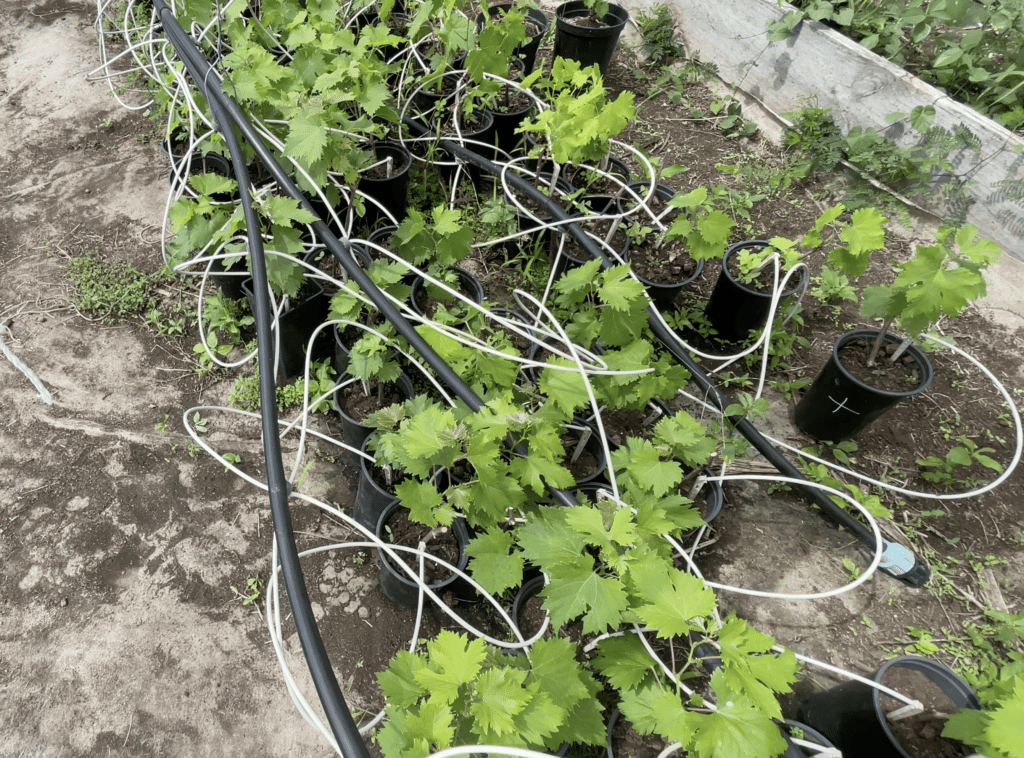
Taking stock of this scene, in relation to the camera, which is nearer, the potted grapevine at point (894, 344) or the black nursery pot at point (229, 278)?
the potted grapevine at point (894, 344)

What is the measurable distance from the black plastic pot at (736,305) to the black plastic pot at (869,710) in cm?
143

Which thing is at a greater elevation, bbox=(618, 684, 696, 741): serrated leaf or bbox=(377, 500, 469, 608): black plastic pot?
bbox=(618, 684, 696, 741): serrated leaf

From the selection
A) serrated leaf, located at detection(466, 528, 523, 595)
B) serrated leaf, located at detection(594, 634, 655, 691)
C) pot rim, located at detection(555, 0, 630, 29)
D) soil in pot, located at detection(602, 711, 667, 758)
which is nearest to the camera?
serrated leaf, located at detection(594, 634, 655, 691)

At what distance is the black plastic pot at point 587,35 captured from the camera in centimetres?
359

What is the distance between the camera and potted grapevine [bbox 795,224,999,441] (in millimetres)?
1821

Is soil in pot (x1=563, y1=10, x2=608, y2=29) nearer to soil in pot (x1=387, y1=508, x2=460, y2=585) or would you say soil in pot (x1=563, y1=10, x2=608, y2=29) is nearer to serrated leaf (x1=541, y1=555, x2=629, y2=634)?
soil in pot (x1=387, y1=508, x2=460, y2=585)

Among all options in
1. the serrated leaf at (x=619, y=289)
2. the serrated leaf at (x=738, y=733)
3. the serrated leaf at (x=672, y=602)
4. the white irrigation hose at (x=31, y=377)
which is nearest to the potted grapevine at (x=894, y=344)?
the serrated leaf at (x=619, y=289)

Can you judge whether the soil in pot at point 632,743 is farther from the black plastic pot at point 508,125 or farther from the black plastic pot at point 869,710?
the black plastic pot at point 508,125

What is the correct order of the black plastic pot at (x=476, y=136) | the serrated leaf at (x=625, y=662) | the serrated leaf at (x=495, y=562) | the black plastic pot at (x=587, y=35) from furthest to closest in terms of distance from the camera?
the black plastic pot at (x=587, y=35)
the black plastic pot at (x=476, y=136)
the serrated leaf at (x=495, y=562)
the serrated leaf at (x=625, y=662)

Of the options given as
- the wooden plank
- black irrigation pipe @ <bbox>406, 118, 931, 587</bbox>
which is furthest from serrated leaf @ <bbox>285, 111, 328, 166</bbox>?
the wooden plank

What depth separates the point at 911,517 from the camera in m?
2.21

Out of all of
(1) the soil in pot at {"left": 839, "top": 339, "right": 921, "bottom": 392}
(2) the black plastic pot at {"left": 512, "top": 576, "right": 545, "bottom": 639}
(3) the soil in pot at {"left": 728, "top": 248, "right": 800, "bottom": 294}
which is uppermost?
(3) the soil in pot at {"left": 728, "top": 248, "right": 800, "bottom": 294}

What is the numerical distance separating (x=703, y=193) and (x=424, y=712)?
1.92 metres

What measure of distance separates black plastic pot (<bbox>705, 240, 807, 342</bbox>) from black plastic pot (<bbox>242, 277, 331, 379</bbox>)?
1.72 metres
